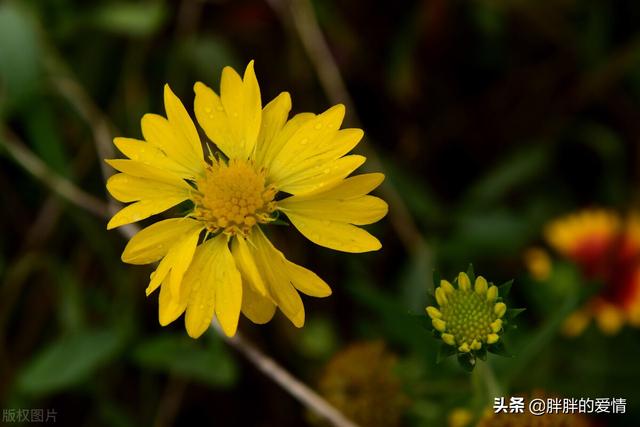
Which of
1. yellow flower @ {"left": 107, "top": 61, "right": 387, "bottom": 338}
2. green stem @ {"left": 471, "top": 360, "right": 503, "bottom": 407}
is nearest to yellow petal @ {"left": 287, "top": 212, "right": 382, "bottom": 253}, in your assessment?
yellow flower @ {"left": 107, "top": 61, "right": 387, "bottom": 338}

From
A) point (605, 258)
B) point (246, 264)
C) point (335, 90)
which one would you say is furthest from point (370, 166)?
point (246, 264)

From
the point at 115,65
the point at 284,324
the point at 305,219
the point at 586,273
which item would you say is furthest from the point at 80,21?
the point at 586,273

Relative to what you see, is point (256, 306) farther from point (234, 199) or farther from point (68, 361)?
point (68, 361)

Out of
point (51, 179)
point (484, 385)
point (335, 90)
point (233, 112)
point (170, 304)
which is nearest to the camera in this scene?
point (170, 304)

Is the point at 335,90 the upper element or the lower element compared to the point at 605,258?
upper

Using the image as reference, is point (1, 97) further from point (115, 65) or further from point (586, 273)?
point (586, 273)

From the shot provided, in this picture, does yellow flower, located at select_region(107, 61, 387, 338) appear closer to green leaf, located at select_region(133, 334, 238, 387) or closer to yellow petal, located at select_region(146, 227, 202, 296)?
yellow petal, located at select_region(146, 227, 202, 296)
